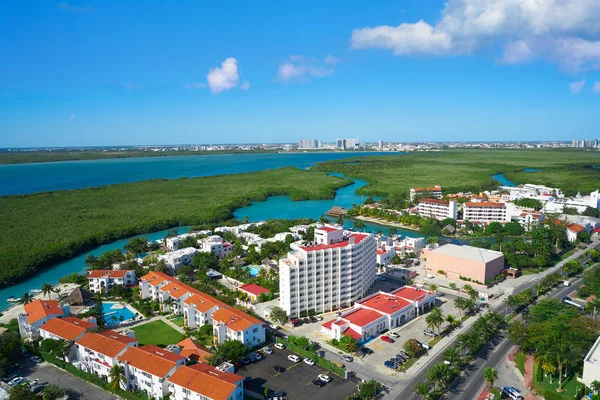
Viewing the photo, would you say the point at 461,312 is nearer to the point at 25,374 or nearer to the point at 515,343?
the point at 515,343

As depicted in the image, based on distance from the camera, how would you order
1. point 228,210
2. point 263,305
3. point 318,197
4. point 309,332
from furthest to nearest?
point 318,197
point 228,210
point 263,305
point 309,332

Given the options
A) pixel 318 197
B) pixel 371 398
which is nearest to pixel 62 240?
pixel 371 398

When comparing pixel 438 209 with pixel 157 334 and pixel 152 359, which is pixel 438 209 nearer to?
pixel 157 334

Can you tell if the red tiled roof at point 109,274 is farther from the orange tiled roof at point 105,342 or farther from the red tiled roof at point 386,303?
the red tiled roof at point 386,303

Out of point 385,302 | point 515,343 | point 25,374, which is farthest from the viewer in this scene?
point 385,302

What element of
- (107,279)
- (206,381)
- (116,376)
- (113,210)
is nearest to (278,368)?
(206,381)

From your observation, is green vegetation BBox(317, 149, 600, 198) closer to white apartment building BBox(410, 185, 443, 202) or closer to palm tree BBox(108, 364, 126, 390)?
white apartment building BBox(410, 185, 443, 202)

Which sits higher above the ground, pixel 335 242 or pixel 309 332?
pixel 335 242

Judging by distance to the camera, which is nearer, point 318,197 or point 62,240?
point 62,240

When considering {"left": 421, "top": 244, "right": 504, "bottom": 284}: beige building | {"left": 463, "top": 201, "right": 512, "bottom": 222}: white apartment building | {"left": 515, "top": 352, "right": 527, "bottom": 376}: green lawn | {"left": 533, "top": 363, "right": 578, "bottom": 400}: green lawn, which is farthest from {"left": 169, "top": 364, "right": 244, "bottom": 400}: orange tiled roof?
{"left": 463, "top": 201, "right": 512, "bottom": 222}: white apartment building
